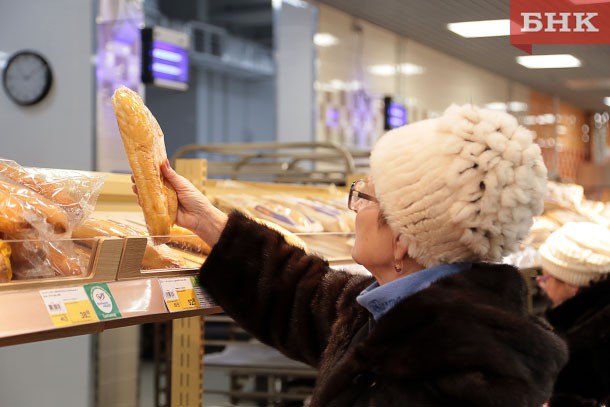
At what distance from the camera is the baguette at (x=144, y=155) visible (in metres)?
1.61

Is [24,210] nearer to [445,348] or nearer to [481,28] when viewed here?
[445,348]

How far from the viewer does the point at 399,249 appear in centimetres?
155

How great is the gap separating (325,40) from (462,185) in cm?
638

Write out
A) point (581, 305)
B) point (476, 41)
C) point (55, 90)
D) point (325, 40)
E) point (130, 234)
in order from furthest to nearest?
1. point (325, 40)
2. point (55, 90)
3. point (581, 305)
4. point (476, 41)
5. point (130, 234)

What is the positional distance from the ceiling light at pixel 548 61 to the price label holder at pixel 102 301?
5.84 ft

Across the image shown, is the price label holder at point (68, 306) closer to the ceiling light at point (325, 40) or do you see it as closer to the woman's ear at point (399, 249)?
the woman's ear at point (399, 249)

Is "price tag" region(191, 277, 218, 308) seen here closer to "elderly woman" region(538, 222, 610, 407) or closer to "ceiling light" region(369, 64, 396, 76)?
"elderly woman" region(538, 222, 610, 407)

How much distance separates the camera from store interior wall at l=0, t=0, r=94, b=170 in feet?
17.8

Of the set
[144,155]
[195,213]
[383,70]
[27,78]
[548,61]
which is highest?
[383,70]

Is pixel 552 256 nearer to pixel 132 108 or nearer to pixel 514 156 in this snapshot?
pixel 514 156

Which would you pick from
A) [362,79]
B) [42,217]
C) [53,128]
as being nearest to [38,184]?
[42,217]

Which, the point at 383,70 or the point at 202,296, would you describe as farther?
the point at 383,70

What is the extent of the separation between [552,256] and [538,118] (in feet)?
10.3

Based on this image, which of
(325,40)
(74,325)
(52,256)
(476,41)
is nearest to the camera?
(74,325)
